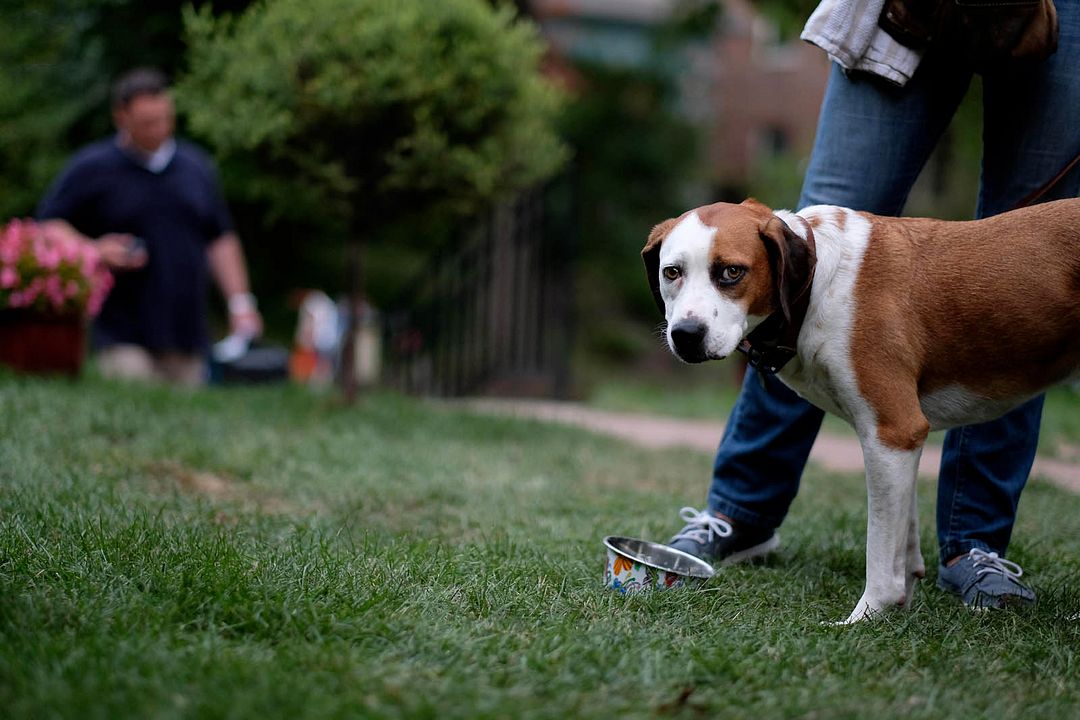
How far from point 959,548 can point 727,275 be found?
A: 1229 mm

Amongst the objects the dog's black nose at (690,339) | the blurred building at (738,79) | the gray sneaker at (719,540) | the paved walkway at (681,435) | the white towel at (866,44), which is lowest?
the paved walkway at (681,435)

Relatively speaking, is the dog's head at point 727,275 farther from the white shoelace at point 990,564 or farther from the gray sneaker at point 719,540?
the white shoelace at point 990,564

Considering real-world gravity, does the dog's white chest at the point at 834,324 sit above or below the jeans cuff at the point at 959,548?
above

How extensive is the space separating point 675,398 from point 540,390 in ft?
4.61

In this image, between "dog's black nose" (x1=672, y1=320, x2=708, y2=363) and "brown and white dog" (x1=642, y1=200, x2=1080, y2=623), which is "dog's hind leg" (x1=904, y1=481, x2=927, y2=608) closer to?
"brown and white dog" (x1=642, y1=200, x2=1080, y2=623)

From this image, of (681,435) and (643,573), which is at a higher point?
(643,573)

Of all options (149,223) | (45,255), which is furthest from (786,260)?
(149,223)

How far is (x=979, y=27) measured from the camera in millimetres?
2967

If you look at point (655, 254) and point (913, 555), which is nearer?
point (655, 254)

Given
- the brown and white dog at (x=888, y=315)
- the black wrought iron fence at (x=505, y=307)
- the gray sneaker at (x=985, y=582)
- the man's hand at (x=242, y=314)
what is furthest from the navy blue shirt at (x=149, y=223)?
the gray sneaker at (x=985, y=582)

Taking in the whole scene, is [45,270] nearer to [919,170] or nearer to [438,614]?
[438,614]

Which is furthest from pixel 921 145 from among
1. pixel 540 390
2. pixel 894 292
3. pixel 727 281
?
pixel 540 390

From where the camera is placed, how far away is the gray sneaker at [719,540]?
3.36 m

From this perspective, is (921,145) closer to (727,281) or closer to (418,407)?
(727,281)
